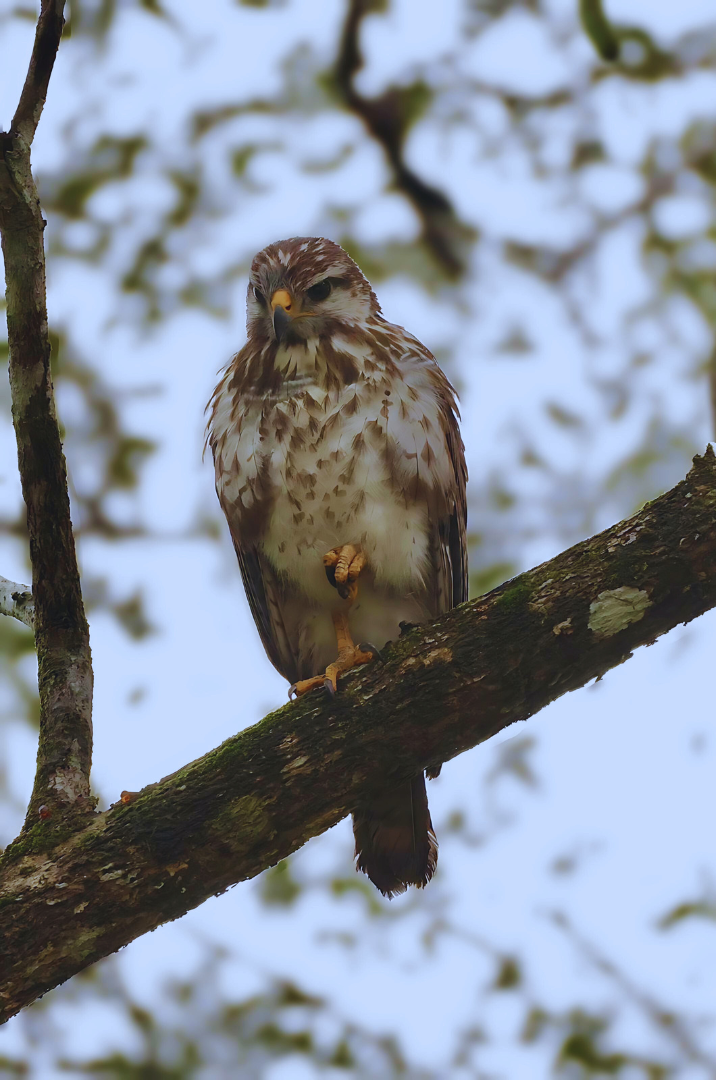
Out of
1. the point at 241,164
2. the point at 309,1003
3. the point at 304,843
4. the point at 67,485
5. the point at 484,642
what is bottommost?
the point at 304,843

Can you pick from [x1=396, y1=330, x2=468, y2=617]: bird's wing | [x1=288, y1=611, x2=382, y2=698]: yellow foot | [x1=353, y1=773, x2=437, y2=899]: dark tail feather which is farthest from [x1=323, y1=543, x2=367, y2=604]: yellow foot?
[x1=353, y1=773, x2=437, y2=899]: dark tail feather

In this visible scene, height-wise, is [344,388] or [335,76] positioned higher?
[335,76]

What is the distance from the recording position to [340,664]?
114 inches

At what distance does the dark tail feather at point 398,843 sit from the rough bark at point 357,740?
76 cm

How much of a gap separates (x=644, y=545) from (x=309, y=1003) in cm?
369

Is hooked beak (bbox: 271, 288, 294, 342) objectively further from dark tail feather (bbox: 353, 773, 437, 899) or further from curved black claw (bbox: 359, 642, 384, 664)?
dark tail feather (bbox: 353, 773, 437, 899)

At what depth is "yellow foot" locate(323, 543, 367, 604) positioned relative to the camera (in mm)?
3271

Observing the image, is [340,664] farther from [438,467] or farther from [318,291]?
[318,291]

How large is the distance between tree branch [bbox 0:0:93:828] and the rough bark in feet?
0.75

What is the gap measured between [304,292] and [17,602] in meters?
1.45

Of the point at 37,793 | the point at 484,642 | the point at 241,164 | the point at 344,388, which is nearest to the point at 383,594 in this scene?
the point at 344,388

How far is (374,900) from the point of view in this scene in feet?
18.4

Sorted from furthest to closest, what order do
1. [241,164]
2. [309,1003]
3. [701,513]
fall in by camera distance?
[241,164] < [309,1003] < [701,513]

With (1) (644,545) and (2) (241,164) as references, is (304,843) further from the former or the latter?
(2) (241,164)
